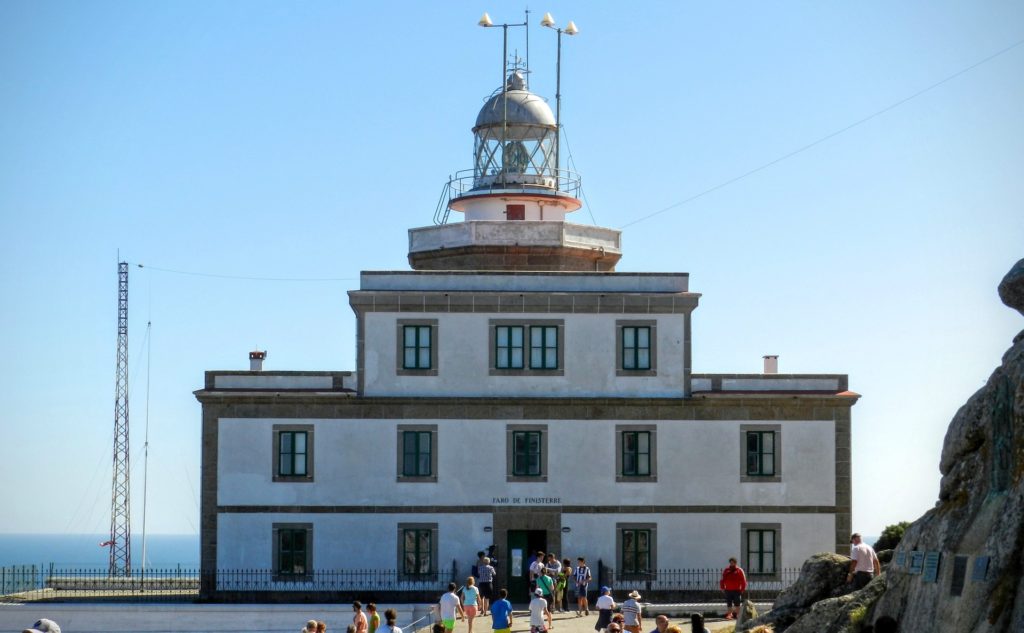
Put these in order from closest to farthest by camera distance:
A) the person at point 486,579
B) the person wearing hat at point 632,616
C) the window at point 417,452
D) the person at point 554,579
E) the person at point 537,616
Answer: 1. the person wearing hat at point 632,616
2. the person at point 537,616
3. the person at point 554,579
4. the person at point 486,579
5. the window at point 417,452

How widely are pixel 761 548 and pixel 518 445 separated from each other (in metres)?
6.43

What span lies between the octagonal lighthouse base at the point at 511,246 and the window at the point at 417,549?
737 centimetres

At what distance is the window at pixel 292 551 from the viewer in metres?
42.2

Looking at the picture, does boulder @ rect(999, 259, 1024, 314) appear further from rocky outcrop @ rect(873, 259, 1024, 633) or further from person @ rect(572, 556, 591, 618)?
person @ rect(572, 556, 591, 618)

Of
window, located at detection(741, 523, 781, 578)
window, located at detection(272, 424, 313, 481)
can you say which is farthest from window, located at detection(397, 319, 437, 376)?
window, located at detection(741, 523, 781, 578)

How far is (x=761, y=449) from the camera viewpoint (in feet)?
142

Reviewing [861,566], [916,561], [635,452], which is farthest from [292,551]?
[916,561]

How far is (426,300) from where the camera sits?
140ft

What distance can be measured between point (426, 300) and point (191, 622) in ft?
30.9

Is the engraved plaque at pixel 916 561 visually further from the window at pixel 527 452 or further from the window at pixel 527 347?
the window at pixel 527 347

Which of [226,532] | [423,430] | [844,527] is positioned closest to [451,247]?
[423,430]

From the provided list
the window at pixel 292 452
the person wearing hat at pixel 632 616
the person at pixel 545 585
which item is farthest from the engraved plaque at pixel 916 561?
the window at pixel 292 452

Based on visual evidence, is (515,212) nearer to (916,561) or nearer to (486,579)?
(486,579)

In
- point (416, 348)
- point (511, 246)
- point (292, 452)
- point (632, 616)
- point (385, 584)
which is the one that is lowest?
point (385, 584)
